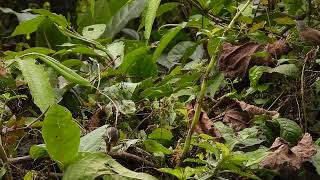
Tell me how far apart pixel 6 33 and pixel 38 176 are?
1.92 meters

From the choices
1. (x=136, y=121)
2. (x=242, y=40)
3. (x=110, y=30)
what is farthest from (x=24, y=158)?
(x=110, y=30)

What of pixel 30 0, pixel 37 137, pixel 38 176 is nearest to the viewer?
pixel 38 176

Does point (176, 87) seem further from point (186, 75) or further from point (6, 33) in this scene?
point (6, 33)

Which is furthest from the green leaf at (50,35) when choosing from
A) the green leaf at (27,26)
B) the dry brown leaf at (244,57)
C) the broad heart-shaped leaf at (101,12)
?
the dry brown leaf at (244,57)

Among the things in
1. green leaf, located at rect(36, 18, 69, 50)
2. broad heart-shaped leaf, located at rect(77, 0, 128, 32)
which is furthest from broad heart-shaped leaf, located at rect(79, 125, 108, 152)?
broad heart-shaped leaf, located at rect(77, 0, 128, 32)

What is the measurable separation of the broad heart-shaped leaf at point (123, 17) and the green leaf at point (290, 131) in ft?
3.71

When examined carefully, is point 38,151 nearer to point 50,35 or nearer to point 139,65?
point 139,65

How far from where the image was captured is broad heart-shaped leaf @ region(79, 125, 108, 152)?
911 mm

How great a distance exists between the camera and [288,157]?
0.89m

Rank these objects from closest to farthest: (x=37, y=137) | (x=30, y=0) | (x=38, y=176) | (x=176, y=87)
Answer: (x=38, y=176)
(x=37, y=137)
(x=176, y=87)
(x=30, y=0)

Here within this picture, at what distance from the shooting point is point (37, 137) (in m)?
1.10

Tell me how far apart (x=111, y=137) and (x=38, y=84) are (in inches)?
7.0

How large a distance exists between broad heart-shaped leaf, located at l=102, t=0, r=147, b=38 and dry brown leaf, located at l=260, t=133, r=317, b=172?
123cm

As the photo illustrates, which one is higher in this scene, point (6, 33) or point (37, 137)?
point (37, 137)
